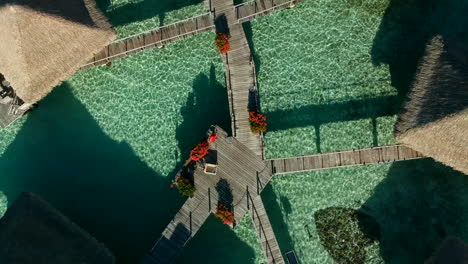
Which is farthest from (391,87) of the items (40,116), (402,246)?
(40,116)

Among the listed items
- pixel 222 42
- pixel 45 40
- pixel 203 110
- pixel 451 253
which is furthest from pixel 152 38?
pixel 451 253

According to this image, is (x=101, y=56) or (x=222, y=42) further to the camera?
(x=101, y=56)

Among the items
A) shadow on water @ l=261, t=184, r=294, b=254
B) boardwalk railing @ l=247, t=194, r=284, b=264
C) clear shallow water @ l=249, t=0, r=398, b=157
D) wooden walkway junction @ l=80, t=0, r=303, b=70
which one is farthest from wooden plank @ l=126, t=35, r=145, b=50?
shadow on water @ l=261, t=184, r=294, b=254

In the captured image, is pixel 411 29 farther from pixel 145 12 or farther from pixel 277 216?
pixel 145 12

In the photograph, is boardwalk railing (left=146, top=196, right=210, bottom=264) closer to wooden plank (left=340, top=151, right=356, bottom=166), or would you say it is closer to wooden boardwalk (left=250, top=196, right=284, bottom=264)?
wooden boardwalk (left=250, top=196, right=284, bottom=264)

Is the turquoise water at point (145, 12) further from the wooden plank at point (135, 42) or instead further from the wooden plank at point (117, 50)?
the wooden plank at point (117, 50)
